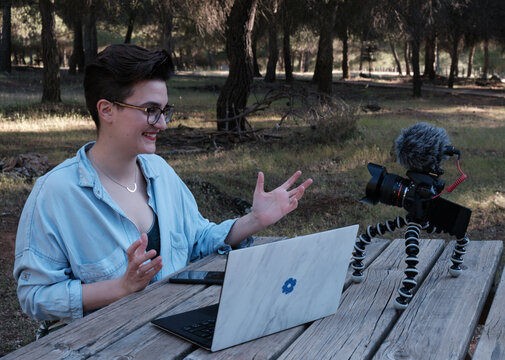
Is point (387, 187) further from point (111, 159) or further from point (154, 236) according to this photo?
point (111, 159)

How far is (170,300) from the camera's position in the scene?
2160mm

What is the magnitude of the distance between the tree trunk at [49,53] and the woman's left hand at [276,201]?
1360cm

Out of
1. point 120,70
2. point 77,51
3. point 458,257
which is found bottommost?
point 458,257

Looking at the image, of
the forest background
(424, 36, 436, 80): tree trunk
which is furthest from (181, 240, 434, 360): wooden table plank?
(424, 36, 436, 80): tree trunk

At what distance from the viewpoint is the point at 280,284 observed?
1715 millimetres

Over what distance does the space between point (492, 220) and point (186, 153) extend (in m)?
5.00

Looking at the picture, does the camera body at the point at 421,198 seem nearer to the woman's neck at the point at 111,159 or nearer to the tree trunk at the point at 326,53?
the woman's neck at the point at 111,159

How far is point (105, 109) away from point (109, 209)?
384 mm

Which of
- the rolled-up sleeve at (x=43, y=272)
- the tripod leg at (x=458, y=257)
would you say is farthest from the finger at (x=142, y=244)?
the tripod leg at (x=458, y=257)

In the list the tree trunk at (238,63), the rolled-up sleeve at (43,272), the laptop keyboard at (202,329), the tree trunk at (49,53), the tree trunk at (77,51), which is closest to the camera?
the laptop keyboard at (202,329)

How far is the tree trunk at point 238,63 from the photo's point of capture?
11703 mm

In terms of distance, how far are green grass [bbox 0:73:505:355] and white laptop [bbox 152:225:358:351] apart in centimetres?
277

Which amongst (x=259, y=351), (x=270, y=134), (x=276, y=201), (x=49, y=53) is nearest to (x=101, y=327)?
(x=259, y=351)

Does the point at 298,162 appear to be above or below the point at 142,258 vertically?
below
